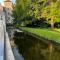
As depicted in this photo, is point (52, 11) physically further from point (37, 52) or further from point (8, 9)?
point (8, 9)

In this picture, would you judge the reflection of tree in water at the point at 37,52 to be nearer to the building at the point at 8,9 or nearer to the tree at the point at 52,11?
the tree at the point at 52,11

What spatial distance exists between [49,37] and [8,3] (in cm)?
13012

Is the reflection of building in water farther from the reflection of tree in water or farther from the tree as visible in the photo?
the reflection of tree in water

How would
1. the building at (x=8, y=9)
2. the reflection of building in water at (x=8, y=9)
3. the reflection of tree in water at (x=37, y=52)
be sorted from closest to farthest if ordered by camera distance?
the reflection of tree in water at (x=37, y=52) → the reflection of building in water at (x=8, y=9) → the building at (x=8, y=9)

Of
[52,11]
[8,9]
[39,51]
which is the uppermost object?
[8,9]

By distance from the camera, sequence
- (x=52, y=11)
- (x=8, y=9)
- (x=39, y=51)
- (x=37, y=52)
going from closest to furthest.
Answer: (x=37, y=52) < (x=39, y=51) < (x=52, y=11) < (x=8, y=9)

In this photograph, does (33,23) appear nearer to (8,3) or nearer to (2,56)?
(2,56)

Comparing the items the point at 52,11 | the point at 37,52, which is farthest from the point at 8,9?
the point at 37,52

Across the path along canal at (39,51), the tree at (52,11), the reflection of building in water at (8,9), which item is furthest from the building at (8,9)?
the path along canal at (39,51)

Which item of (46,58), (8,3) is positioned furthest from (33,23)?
(8,3)

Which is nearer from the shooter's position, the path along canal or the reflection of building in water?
the path along canal

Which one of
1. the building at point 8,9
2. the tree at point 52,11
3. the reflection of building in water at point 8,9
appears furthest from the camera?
the building at point 8,9

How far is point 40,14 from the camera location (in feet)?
152

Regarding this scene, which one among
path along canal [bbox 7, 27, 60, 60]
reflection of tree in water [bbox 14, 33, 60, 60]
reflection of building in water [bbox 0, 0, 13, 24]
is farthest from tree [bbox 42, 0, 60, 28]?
reflection of building in water [bbox 0, 0, 13, 24]
